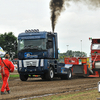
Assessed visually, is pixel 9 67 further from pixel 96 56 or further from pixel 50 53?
pixel 96 56

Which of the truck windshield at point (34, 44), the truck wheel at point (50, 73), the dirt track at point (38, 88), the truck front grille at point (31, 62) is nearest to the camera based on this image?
the dirt track at point (38, 88)

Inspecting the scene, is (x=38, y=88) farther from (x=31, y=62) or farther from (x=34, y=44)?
(x=34, y=44)

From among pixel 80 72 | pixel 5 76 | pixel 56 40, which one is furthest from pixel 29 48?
pixel 5 76

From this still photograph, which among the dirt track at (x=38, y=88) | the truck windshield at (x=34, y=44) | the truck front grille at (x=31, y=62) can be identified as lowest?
the dirt track at (x=38, y=88)

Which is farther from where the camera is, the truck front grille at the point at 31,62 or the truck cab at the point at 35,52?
the truck front grille at the point at 31,62

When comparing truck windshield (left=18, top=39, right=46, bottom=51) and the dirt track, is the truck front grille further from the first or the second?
the dirt track

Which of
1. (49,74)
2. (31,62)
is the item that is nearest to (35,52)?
(31,62)

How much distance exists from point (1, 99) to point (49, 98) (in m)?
1.66

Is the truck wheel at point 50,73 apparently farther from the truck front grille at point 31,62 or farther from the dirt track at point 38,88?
the dirt track at point 38,88

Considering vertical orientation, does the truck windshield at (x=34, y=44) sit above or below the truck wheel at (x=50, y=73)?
above

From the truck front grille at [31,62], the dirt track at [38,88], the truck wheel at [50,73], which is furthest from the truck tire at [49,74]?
the dirt track at [38,88]

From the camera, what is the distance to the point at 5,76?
35.3 feet

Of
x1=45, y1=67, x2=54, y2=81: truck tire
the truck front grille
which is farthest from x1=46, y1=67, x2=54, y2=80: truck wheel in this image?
the truck front grille

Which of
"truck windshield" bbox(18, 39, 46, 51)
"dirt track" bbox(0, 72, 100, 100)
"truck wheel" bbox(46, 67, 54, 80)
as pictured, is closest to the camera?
"dirt track" bbox(0, 72, 100, 100)
